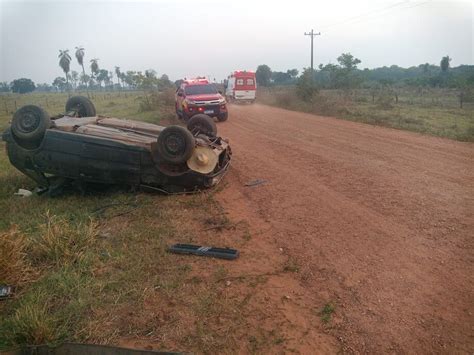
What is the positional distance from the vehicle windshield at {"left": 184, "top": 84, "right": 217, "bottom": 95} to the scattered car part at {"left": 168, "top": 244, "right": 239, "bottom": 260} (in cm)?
1377

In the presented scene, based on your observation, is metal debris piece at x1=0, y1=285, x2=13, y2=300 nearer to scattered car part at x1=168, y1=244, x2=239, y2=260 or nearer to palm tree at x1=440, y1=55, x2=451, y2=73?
scattered car part at x1=168, y1=244, x2=239, y2=260

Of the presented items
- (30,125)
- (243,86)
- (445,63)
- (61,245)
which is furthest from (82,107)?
(445,63)

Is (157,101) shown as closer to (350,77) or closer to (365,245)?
(350,77)

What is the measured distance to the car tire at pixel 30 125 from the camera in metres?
7.10

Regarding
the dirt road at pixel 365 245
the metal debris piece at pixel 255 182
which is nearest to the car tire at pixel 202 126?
the dirt road at pixel 365 245

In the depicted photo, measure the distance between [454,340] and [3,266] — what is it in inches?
168

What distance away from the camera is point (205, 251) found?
4.78 metres

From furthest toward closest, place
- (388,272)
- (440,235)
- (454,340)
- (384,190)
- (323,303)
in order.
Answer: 1. (384,190)
2. (440,235)
3. (388,272)
4. (323,303)
5. (454,340)

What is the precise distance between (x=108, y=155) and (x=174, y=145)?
114 centimetres

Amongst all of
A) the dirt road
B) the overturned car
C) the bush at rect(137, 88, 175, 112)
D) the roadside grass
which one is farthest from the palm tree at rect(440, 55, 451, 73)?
the overturned car

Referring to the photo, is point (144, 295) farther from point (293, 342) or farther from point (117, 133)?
point (117, 133)

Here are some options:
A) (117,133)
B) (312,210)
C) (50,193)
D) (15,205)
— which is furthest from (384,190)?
(15,205)

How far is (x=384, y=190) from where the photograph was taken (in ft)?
22.0

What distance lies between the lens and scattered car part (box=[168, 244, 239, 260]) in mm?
4672
